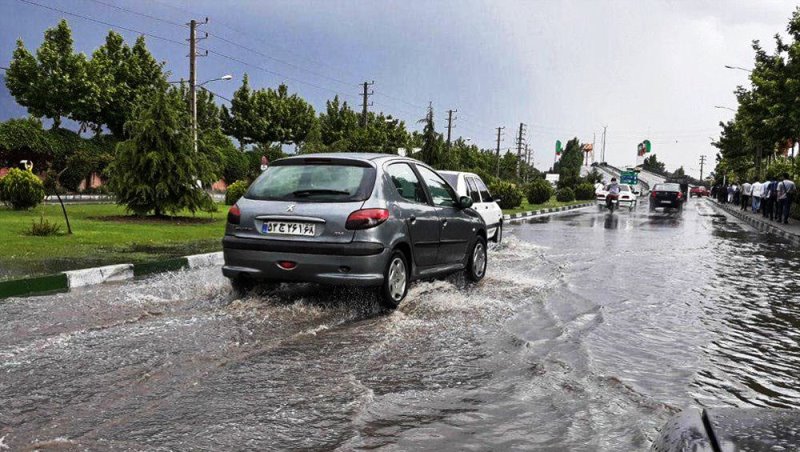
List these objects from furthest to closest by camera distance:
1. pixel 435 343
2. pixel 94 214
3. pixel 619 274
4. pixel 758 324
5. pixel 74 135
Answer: pixel 74 135
pixel 94 214
pixel 619 274
pixel 758 324
pixel 435 343

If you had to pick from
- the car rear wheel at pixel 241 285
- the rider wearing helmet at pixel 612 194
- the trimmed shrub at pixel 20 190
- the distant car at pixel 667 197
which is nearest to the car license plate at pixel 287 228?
the car rear wheel at pixel 241 285

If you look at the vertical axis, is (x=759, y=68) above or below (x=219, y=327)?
above

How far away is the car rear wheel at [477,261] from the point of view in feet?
28.7

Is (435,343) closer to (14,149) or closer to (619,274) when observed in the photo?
(619,274)

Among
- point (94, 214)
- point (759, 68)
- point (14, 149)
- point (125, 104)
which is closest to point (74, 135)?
point (14, 149)

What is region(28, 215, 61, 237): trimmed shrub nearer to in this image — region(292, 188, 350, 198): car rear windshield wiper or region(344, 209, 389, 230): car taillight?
region(292, 188, 350, 198): car rear windshield wiper

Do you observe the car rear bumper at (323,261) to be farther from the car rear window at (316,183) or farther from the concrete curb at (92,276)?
the concrete curb at (92,276)

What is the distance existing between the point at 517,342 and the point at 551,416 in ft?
5.82

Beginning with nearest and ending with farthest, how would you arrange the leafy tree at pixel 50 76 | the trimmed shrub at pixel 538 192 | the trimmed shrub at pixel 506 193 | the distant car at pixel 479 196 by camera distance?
the distant car at pixel 479 196 → the trimmed shrub at pixel 506 193 → the trimmed shrub at pixel 538 192 → the leafy tree at pixel 50 76

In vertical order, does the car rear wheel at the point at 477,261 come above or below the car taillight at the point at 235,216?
below

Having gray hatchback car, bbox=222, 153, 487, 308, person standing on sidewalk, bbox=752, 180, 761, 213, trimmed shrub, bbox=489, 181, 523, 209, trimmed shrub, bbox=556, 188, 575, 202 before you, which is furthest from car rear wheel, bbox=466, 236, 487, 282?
trimmed shrub, bbox=556, 188, 575, 202

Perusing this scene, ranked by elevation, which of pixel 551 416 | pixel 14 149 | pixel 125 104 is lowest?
pixel 551 416

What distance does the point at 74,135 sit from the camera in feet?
140

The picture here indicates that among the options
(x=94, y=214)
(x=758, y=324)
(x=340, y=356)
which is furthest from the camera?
(x=94, y=214)
